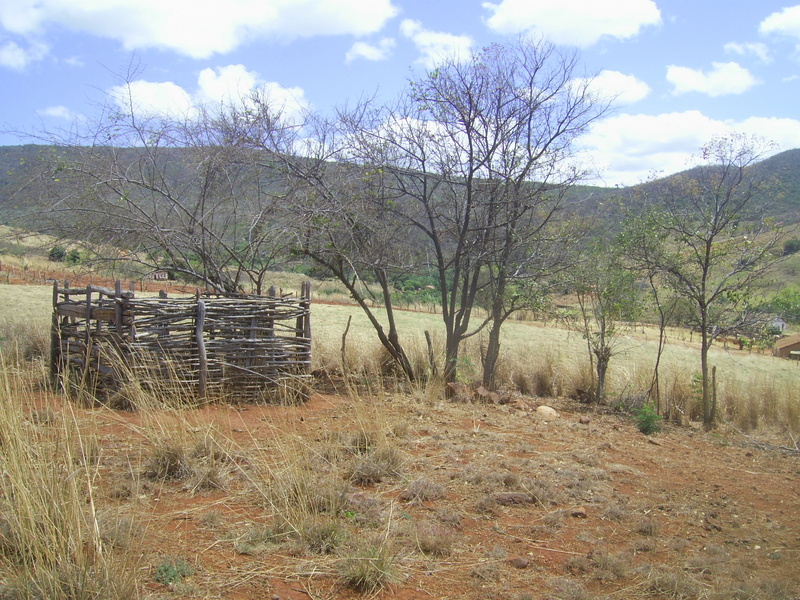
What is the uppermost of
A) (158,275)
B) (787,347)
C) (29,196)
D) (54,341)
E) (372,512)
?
(29,196)

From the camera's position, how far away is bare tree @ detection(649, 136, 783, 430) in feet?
34.5

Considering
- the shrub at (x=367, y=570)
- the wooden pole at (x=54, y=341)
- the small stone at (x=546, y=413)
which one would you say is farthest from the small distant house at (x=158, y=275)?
the shrub at (x=367, y=570)

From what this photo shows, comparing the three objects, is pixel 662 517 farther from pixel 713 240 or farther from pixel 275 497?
pixel 713 240

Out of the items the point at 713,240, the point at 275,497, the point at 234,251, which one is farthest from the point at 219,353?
the point at 713,240

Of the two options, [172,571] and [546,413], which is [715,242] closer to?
[546,413]

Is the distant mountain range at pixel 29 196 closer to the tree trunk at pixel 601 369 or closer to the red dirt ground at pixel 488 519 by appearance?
the tree trunk at pixel 601 369

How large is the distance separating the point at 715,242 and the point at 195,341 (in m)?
8.27

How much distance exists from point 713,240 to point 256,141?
7.50m

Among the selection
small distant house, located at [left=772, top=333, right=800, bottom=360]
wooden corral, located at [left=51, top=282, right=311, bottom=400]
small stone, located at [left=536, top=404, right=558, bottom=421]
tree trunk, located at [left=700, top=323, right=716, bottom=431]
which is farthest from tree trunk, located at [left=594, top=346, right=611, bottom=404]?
small distant house, located at [left=772, top=333, right=800, bottom=360]

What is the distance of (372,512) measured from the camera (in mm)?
4543

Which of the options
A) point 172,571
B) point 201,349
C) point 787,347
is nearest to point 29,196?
point 201,349

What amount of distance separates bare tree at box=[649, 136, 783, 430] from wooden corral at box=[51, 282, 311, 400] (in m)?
6.11

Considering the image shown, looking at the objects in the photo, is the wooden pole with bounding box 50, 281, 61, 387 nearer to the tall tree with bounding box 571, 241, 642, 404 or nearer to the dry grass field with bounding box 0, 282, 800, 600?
the dry grass field with bounding box 0, 282, 800, 600

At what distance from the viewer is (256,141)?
9.84 metres
